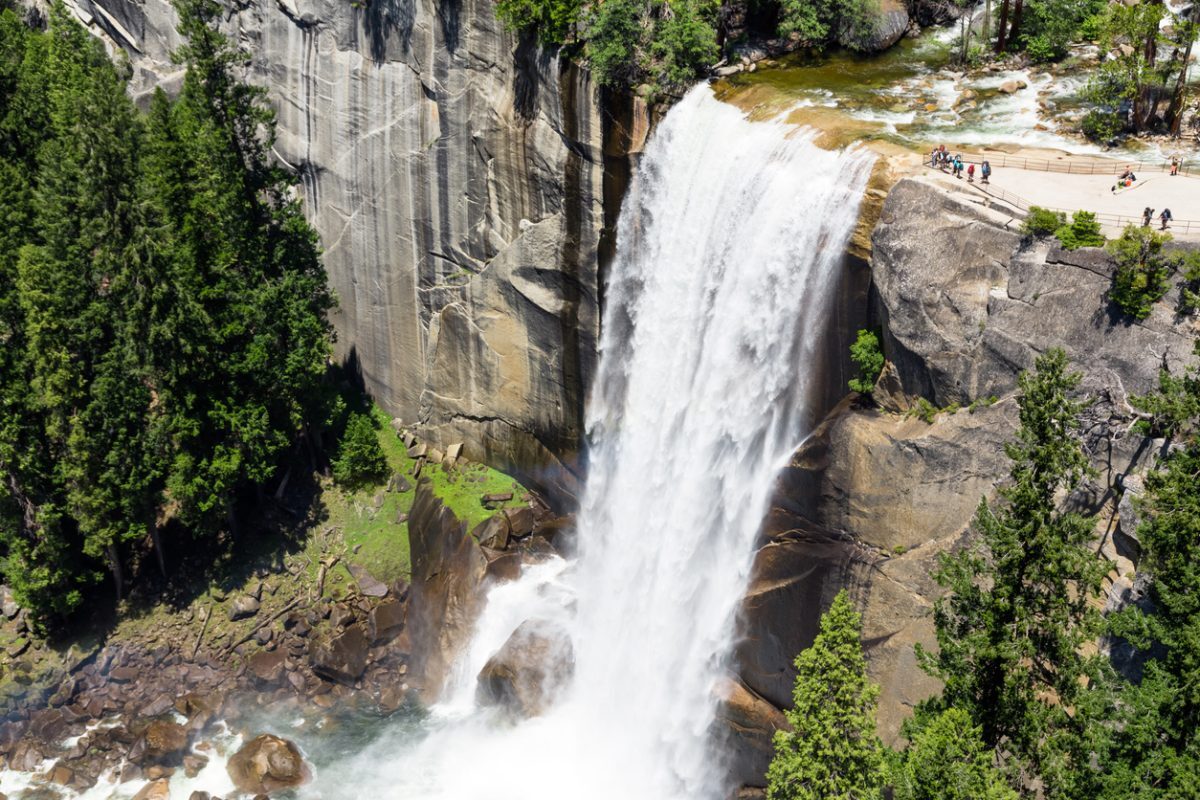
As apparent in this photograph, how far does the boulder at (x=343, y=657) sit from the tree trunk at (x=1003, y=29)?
39.9 metres

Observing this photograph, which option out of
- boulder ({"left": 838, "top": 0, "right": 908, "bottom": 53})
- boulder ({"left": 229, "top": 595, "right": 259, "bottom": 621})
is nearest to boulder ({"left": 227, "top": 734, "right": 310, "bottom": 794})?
boulder ({"left": 229, "top": 595, "right": 259, "bottom": 621})

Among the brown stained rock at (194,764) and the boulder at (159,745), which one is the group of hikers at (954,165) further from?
the boulder at (159,745)

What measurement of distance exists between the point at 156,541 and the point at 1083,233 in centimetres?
4081

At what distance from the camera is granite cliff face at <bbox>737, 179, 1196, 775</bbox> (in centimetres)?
2922

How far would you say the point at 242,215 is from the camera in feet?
157

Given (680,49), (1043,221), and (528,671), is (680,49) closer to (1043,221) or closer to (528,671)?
(1043,221)

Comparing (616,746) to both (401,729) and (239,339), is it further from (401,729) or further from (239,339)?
(239,339)

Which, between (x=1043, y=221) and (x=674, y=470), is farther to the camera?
(x=674, y=470)

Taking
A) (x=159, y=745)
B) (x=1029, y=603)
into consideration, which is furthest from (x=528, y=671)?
(x=1029, y=603)

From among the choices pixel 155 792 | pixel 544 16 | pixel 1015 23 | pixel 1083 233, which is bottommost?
pixel 155 792

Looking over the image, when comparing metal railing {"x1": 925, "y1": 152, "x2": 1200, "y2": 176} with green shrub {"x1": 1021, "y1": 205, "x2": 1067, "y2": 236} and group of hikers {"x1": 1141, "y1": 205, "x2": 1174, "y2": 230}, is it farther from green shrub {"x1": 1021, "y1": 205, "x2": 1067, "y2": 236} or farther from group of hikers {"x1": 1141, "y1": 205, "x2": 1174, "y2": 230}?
green shrub {"x1": 1021, "y1": 205, "x2": 1067, "y2": 236}

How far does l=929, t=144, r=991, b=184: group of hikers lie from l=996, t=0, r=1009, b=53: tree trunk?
1497 centimetres

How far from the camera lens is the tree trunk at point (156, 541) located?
48250mm

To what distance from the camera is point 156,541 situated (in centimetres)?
4894
